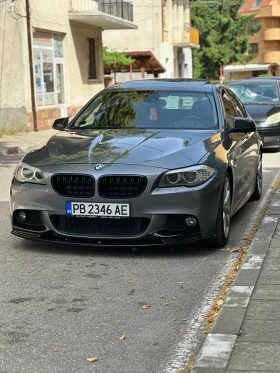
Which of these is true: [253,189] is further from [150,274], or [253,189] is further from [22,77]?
[22,77]

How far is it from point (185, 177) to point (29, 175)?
1.39m

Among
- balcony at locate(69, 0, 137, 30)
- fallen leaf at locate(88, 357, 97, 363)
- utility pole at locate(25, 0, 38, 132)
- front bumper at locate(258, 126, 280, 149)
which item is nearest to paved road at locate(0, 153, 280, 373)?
fallen leaf at locate(88, 357, 97, 363)

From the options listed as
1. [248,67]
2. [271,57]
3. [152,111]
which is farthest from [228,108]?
[271,57]

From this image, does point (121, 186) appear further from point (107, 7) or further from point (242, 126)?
point (107, 7)

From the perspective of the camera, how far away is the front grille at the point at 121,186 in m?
6.30

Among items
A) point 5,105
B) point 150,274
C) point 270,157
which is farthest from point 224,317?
point 5,105

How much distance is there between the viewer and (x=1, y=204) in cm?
973

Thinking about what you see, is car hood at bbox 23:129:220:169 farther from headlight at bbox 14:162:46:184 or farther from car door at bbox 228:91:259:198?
car door at bbox 228:91:259:198

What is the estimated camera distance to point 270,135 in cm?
1582

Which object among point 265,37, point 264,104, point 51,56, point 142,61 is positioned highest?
point 265,37

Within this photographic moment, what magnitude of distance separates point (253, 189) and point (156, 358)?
200 inches

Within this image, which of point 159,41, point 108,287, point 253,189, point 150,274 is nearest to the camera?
point 108,287

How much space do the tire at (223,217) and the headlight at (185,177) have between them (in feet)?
1.23

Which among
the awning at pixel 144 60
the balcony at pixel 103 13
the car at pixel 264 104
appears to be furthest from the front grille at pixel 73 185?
the awning at pixel 144 60
